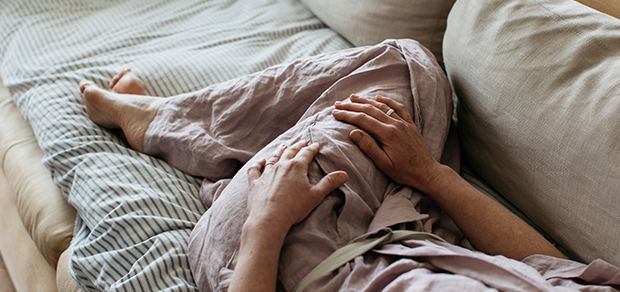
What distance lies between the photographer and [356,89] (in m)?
0.87

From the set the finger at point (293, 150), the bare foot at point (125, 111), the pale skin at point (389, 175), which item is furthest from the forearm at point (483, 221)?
the bare foot at point (125, 111)

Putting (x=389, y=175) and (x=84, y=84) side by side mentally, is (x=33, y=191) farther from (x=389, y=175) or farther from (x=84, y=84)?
(x=389, y=175)

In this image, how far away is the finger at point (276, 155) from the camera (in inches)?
28.5

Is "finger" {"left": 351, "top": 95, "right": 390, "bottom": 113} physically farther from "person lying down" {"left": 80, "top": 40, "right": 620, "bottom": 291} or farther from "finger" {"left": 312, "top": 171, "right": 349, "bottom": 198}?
"finger" {"left": 312, "top": 171, "right": 349, "bottom": 198}

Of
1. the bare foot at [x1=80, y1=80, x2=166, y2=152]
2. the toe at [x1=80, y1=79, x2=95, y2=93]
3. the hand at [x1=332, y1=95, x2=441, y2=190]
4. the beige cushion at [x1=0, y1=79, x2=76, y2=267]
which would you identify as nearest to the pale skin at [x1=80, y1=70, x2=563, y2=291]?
the hand at [x1=332, y1=95, x2=441, y2=190]

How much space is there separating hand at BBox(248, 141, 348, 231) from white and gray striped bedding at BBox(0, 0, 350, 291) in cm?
22

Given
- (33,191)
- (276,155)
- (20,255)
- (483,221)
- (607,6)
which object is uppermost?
(607,6)

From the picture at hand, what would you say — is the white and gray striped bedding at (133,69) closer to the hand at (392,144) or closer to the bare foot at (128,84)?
the bare foot at (128,84)

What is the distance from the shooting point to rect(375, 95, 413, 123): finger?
801 millimetres

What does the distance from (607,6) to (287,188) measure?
747mm

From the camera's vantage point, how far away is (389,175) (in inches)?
30.1

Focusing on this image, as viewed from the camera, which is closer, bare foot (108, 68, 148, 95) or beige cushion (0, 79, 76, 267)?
beige cushion (0, 79, 76, 267)

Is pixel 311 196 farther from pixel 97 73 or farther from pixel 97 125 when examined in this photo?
pixel 97 73

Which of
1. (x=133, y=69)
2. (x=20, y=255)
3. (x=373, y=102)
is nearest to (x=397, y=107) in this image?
(x=373, y=102)
